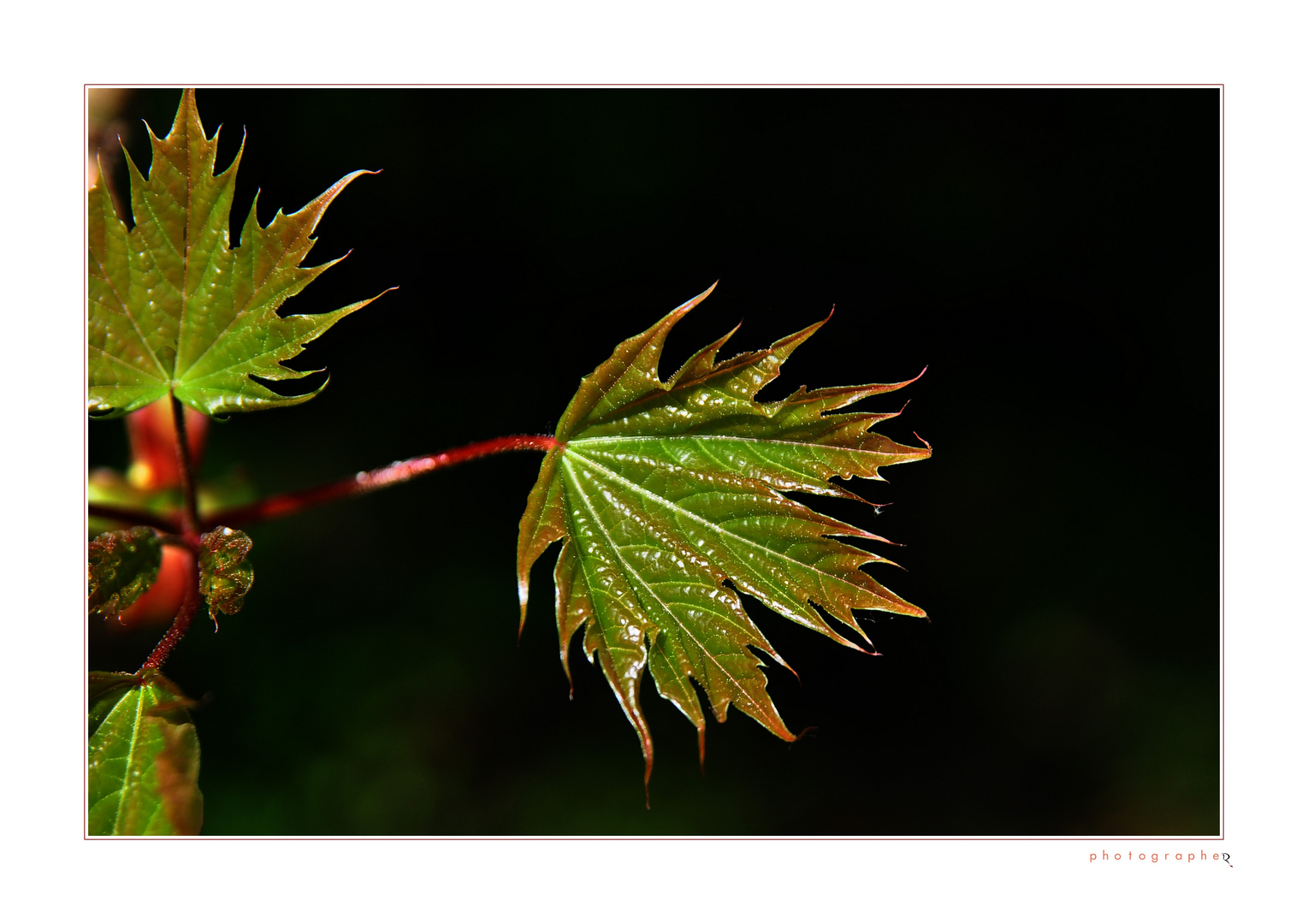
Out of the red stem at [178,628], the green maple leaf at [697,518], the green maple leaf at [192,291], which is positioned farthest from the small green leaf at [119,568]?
the green maple leaf at [697,518]

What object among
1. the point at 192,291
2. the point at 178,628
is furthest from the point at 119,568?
the point at 192,291

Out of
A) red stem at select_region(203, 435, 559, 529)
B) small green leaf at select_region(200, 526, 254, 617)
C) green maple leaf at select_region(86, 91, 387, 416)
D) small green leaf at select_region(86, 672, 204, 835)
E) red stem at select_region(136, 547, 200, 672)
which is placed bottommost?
small green leaf at select_region(86, 672, 204, 835)

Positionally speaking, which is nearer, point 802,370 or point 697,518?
point 697,518

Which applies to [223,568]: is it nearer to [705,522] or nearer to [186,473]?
[186,473]

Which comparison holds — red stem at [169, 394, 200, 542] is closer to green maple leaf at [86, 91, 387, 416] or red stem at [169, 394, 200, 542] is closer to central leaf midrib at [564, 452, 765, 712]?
green maple leaf at [86, 91, 387, 416]

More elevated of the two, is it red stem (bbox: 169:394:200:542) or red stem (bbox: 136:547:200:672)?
red stem (bbox: 169:394:200:542)

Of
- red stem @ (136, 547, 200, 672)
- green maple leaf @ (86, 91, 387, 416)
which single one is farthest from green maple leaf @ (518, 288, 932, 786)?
red stem @ (136, 547, 200, 672)
